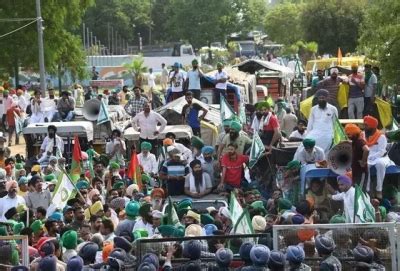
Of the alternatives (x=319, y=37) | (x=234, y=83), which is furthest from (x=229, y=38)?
(x=234, y=83)

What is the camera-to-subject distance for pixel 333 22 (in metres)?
59.6

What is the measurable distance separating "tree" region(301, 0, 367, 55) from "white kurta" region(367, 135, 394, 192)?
42.9 metres

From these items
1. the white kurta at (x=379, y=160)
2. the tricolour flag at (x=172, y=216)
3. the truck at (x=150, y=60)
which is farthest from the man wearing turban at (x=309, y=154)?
the truck at (x=150, y=60)

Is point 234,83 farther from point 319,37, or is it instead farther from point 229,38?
point 229,38

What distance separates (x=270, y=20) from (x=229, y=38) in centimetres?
319

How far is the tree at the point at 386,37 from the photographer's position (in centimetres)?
2503

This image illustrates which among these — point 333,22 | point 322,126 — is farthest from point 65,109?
point 333,22

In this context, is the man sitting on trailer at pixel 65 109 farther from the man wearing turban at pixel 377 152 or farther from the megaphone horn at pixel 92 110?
the man wearing turban at pixel 377 152

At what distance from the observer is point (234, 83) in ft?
91.9

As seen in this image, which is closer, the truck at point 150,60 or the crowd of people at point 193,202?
the crowd of people at point 193,202

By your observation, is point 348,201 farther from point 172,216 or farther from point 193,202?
point 193,202

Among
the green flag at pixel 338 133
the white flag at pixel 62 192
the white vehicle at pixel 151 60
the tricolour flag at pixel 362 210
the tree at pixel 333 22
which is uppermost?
the green flag at pixel 338 133

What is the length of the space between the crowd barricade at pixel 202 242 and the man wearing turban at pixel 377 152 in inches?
172

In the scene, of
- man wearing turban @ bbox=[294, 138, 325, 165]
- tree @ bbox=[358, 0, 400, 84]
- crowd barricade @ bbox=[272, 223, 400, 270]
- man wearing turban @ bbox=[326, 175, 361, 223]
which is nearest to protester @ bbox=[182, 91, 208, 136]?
tree @ bbox=[358, 0, 400, 84]
